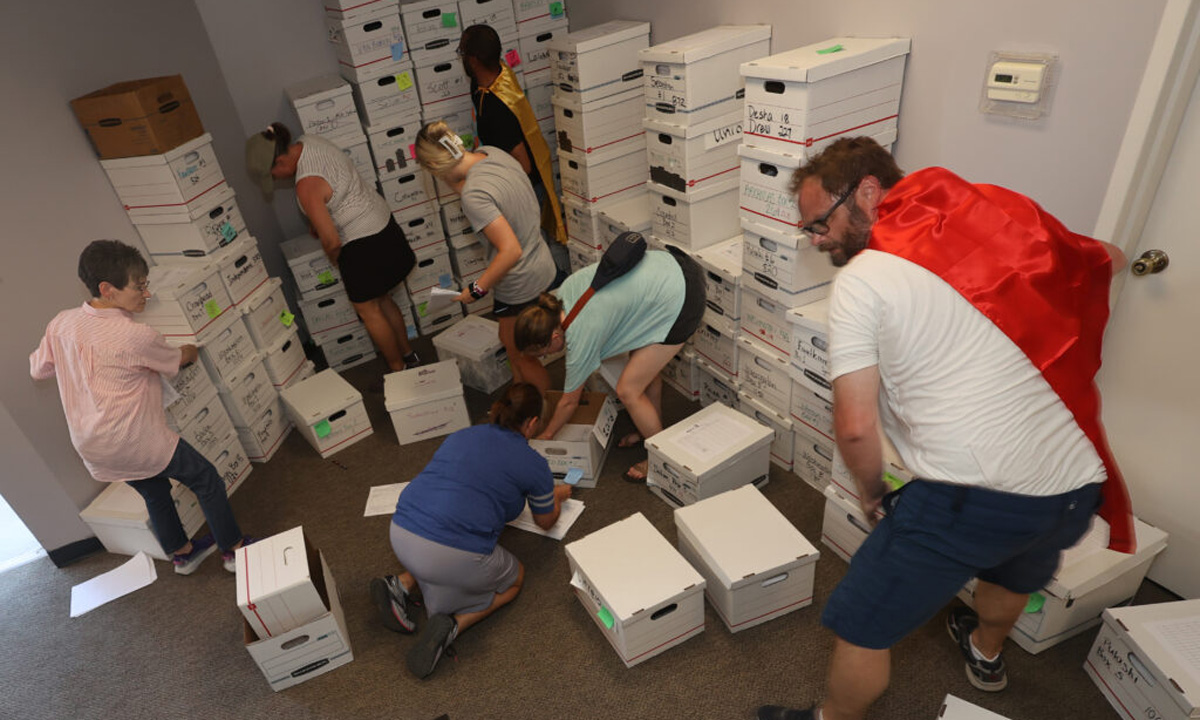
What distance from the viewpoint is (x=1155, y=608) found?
72.2 inches

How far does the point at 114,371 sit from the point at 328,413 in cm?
101

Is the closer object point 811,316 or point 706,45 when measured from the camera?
point 811,316

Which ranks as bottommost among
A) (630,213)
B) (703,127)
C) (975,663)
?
(975,663)

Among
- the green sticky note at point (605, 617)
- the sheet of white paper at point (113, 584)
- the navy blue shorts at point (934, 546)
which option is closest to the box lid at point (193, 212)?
the sheet of white paper at point (113, 584)

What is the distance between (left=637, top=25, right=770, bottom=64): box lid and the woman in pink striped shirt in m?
2.06

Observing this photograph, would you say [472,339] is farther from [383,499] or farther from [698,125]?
[698,125]

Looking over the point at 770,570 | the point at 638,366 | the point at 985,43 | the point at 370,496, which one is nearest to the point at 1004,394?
the point at 770,570

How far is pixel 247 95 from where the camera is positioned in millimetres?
3826

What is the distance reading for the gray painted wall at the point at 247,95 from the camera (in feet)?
6.22

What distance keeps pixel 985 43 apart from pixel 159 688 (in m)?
3.35

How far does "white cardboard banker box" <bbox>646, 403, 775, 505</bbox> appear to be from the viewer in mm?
2531

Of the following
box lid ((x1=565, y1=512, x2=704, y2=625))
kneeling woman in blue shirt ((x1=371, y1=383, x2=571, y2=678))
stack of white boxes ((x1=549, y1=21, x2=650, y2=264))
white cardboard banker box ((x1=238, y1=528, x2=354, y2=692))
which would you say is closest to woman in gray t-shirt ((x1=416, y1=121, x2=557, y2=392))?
kneeling woman in blue shirt ((x1=371, y1=383, x2=571, y2=678))

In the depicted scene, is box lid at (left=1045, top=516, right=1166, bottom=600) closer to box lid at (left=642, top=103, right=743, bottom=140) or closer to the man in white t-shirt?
the man in white t-shirt

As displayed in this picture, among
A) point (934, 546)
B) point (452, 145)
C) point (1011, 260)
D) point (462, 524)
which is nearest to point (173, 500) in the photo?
point (462, 524)
